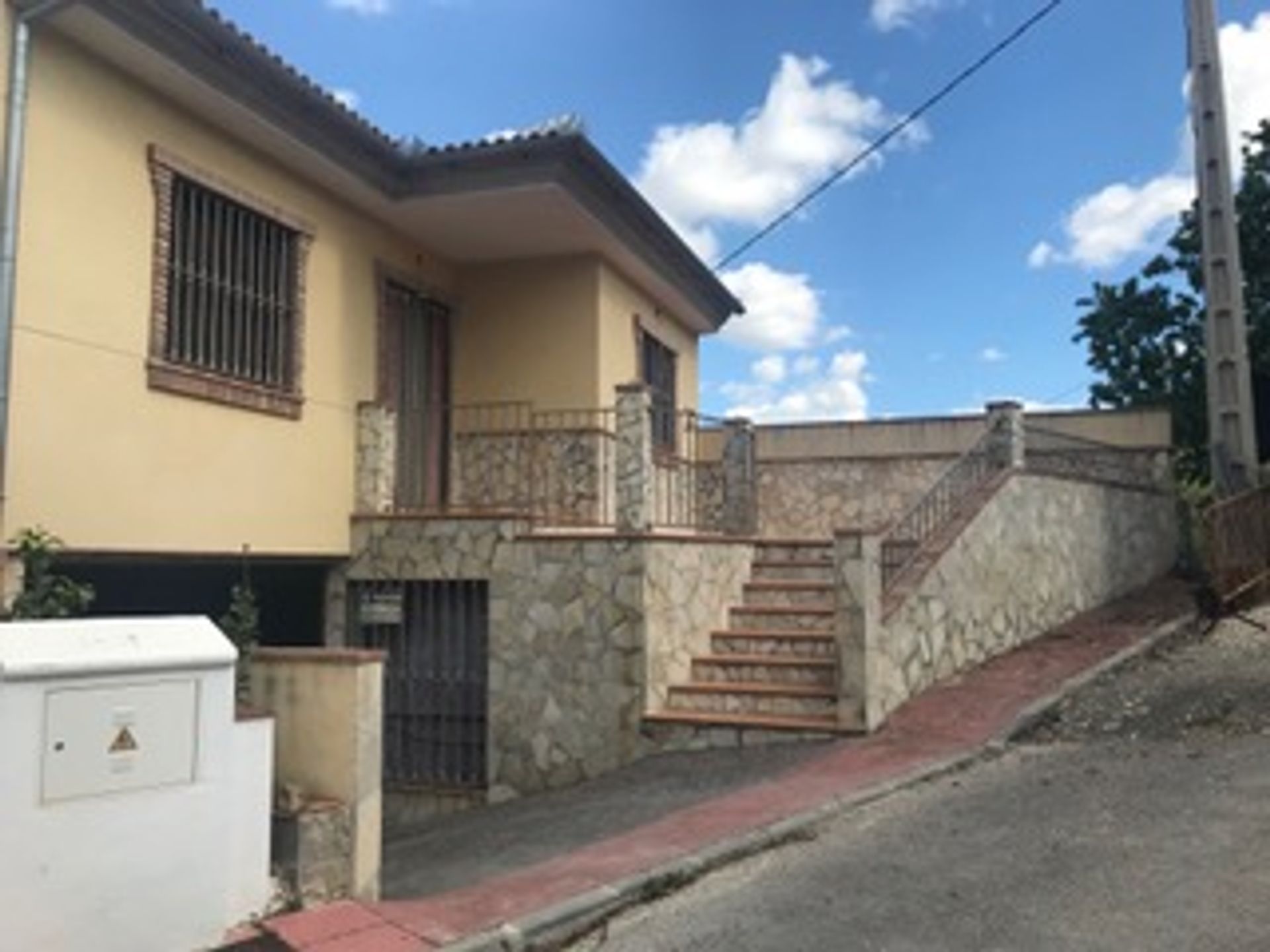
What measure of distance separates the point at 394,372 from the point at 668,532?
3.50 m

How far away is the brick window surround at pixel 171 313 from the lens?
8.41 m

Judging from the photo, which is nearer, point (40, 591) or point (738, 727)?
point (40, 591)

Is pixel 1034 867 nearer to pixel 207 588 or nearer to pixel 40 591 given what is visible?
pixel 40 591

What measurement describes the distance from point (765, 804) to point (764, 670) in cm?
285

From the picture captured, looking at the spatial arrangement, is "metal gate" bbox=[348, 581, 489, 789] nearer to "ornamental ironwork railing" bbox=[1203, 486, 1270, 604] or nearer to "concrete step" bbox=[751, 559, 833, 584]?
"concrete step" bbox=[751, 559, 833, 584]

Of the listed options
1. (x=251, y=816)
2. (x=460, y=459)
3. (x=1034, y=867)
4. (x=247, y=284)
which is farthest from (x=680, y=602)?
(x=251, y=816)

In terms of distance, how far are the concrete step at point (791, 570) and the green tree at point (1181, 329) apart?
301 inches

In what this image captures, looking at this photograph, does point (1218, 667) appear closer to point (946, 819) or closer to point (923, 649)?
point (923, 649)

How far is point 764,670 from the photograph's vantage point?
33.4 feet

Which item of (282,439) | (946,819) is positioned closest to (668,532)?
(282,439)

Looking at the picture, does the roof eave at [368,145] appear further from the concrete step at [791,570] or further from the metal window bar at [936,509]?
the metal window bar at [936,509]

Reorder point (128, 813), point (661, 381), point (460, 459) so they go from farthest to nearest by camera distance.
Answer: point (661, 381)
point (460, 459)
point (128, 813)

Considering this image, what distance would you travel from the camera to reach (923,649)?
34.1ft

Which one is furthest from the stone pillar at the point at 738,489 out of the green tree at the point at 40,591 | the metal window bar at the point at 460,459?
the green tree at the point at 40,591
